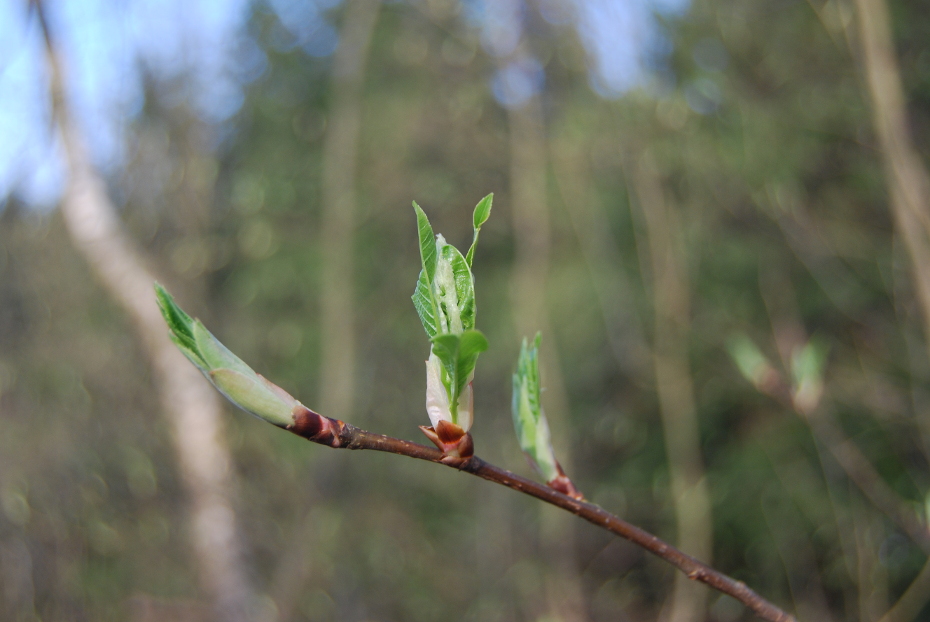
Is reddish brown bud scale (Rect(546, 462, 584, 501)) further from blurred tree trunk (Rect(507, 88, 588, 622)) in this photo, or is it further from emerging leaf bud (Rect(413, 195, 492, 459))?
blurred tree trunk (Rect(507, 88, 588, 622))

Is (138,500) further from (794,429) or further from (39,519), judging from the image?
(794,429)

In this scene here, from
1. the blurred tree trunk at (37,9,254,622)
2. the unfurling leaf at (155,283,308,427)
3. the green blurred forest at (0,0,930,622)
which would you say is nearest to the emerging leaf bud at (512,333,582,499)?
the unfurling leaf at (155,283,308,427)

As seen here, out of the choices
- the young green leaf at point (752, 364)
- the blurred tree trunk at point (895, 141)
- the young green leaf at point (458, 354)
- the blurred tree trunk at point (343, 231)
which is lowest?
the young green leaf at point (458, 354)

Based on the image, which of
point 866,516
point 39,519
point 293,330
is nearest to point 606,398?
point 866,516

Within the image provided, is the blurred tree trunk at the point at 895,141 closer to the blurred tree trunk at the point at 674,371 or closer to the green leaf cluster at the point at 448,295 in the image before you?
the blurred tree trunk at the point at 674,371

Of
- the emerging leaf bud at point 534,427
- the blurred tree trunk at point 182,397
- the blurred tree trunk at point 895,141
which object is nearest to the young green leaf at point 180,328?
the emerging leaf bud at point 534,427
